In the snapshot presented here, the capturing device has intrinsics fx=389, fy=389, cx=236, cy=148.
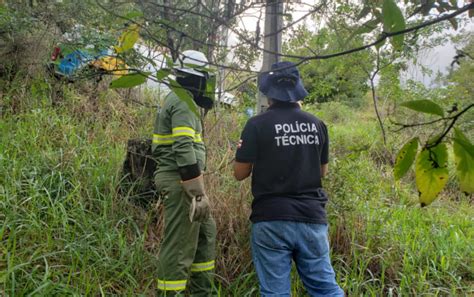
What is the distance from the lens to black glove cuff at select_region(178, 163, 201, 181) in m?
2.43

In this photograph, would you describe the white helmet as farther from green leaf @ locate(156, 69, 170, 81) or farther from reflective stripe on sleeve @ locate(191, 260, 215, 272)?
reflective stripe on sleeve @ locate(191, 260, 215, 272)

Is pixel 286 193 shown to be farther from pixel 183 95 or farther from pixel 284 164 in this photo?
pixel 183 95

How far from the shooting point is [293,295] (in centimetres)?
239

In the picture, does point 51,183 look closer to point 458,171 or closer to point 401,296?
point 401,296

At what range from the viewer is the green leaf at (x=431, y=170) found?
24.9 inches

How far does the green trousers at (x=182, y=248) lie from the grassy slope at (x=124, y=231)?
14cm

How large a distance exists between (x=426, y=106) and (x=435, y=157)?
0.10 metres

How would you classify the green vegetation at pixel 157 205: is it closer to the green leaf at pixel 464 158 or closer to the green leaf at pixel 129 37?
the green leaf at pixel 129 37

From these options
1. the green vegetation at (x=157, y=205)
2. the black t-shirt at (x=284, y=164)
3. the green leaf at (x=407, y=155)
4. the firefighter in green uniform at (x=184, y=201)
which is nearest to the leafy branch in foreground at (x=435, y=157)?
the green leaf at (x=407, y=155)

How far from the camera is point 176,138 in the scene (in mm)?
2475

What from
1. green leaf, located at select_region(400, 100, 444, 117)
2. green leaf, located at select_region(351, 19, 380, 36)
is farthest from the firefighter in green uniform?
green leaf, located at select_region(400, 100, 444, 117)

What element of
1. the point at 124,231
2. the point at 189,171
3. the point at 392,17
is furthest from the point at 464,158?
the point at 124,231

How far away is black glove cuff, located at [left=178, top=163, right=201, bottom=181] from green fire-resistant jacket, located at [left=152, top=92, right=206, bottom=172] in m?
Answer: 0.02

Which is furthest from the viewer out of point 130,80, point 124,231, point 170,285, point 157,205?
point 157,205
